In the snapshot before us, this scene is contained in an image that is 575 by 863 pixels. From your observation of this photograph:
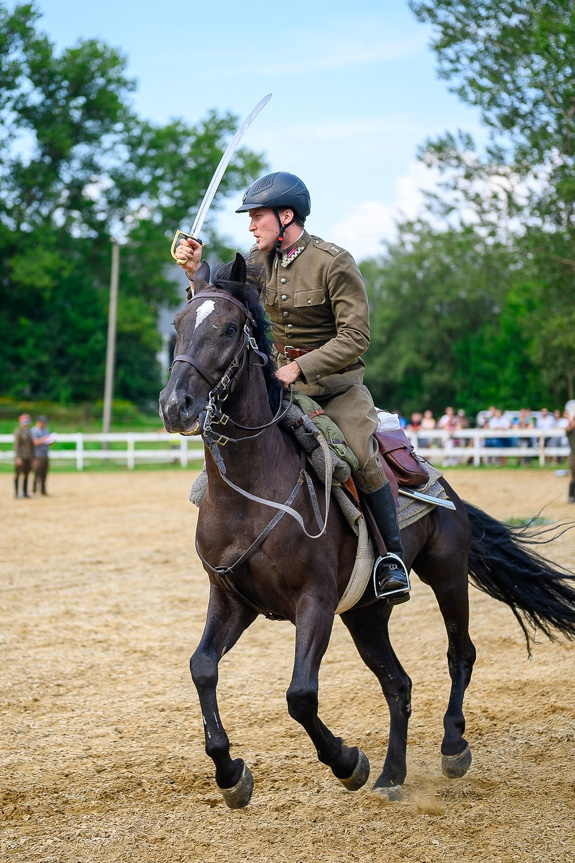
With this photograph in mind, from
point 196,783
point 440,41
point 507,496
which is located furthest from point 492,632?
point 440,41

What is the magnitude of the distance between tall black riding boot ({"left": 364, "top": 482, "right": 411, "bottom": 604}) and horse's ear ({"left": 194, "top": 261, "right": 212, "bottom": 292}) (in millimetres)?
1534

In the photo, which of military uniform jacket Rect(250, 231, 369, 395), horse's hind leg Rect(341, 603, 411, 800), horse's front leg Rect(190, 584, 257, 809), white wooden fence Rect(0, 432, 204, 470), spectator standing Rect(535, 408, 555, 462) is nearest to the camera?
horse's front leg Rect(190, 584, 257, 809)

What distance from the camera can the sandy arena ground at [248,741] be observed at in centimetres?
435

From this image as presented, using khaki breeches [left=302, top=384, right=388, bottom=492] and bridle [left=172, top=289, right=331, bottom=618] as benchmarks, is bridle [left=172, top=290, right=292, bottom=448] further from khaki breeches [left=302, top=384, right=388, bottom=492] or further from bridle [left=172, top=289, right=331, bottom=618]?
khaki breeches [left=302, top=384, right=388, bottom=492]

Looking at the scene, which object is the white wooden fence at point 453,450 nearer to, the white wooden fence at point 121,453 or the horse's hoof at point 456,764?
the white wooden fence at point 121,453

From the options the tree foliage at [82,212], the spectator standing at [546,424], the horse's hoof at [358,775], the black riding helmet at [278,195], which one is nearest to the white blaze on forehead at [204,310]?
the black riding helmet at [278,195]

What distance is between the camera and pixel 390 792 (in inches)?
196

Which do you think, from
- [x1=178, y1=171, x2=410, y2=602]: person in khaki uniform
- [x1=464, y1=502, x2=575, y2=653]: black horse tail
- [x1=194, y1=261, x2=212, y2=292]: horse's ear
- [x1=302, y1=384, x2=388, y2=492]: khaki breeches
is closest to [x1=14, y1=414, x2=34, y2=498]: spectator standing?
[x1=464, y1=502, x2=575, y2=653]: black horse tail

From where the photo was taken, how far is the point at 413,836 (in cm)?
441

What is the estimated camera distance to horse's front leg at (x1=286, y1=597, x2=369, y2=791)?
4.20 metres

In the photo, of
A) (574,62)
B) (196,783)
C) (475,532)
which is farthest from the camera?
(574,62)

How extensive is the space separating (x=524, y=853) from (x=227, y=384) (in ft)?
8.44

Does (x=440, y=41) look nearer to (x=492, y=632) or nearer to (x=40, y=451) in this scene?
(x=40, y=451)

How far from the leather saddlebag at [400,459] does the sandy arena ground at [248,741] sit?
5.72 feet
